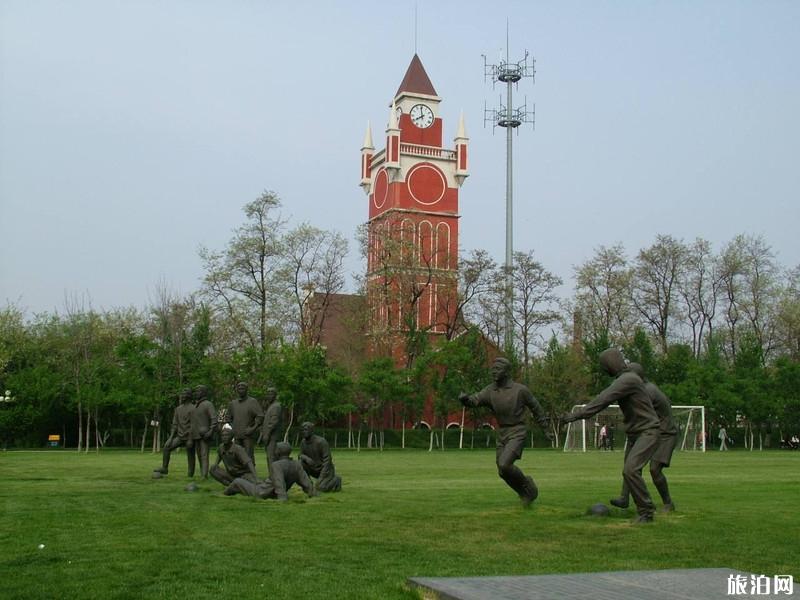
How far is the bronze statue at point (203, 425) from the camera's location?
71.1 feet

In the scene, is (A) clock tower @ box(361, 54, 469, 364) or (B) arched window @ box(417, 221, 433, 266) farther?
(B) arched window @ box(417, 221, 433, 266)

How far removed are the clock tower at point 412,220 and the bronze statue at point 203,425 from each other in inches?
1451

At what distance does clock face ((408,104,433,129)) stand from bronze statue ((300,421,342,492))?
6333 cm

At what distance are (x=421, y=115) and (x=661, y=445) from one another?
68230 millimetres

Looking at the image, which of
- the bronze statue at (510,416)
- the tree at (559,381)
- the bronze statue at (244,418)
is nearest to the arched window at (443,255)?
the tree at (559,381)

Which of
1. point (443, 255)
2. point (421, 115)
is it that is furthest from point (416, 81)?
point (443, 255)

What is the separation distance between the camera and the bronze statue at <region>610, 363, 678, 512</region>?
14016 millimetres

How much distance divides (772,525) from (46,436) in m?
52.6

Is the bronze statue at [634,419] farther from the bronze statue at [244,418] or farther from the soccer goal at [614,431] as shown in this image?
the soccer goal at [614,431]

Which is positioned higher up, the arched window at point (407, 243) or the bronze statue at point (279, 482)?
the arched window at point (407, 243)

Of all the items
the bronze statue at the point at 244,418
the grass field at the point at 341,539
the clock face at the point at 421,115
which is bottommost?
the grass field at the point at 341,539

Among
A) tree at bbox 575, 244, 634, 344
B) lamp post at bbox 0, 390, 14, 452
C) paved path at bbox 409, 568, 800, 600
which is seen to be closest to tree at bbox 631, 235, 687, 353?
tree at bbox 575, 244, 634, 344

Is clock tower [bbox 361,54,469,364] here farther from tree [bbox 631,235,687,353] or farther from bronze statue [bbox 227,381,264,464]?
bronze statue [bbox 227,381,264,464]

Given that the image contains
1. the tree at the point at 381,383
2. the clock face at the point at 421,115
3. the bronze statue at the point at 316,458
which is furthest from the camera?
the clock face at the point at 421,115
